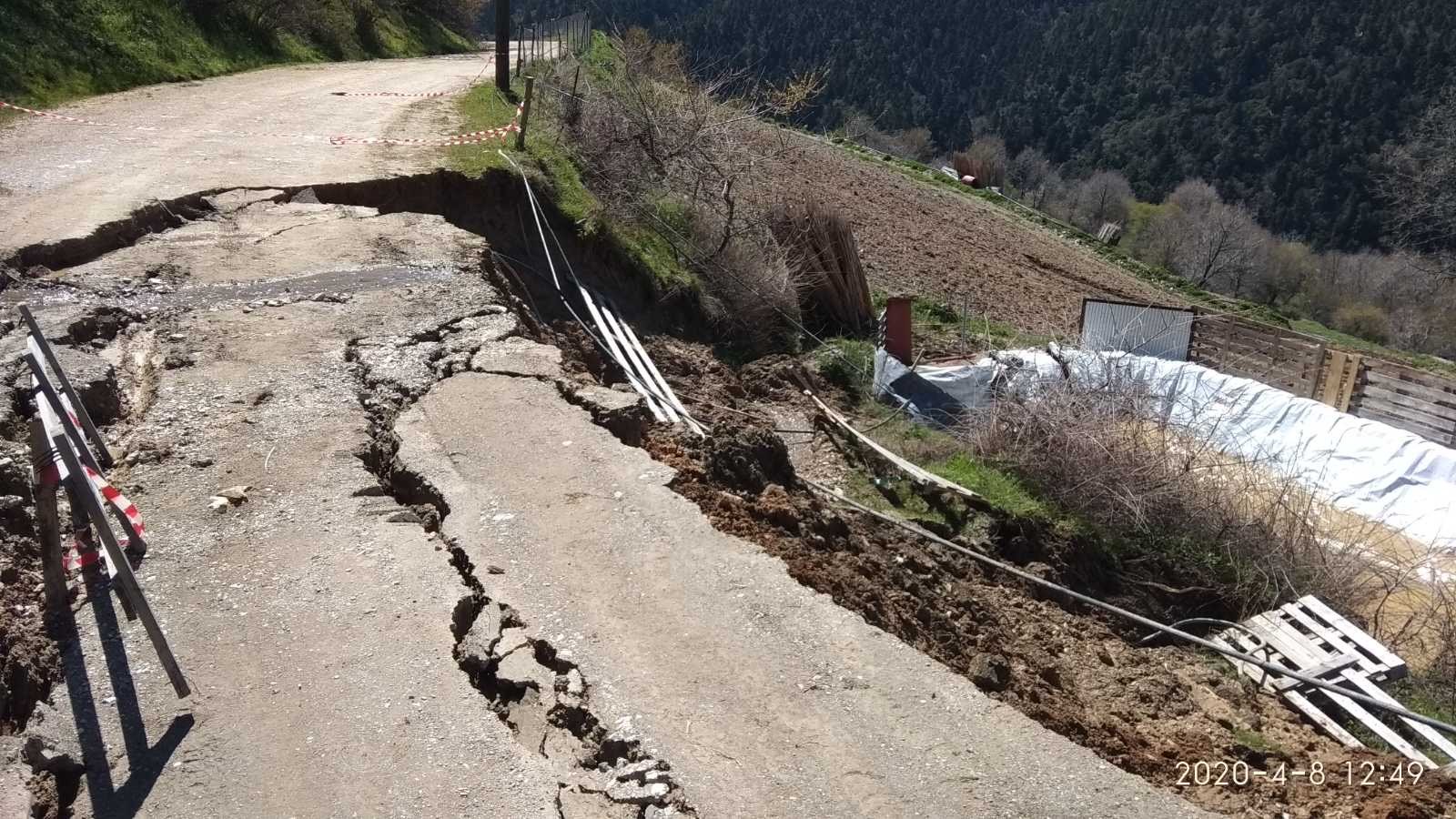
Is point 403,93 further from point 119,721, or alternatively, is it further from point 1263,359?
point 119,721

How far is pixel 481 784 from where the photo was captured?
10.8ft

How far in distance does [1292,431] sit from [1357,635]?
6.45m

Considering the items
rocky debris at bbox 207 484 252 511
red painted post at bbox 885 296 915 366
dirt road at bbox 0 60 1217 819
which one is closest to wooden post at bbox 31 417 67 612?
dirt road at bbox 0 60 1217 819

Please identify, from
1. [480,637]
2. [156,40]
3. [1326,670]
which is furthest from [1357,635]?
[156,40]

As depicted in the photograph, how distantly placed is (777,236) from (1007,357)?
12.4ft

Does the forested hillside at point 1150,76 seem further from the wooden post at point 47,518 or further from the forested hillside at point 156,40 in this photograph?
the wooden post at point 47,518

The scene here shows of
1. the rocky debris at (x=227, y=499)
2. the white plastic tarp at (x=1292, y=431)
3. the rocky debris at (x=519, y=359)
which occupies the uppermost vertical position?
the rocky debris at (x=519, y=359)

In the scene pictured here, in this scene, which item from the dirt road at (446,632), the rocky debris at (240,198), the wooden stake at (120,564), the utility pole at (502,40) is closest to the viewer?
the dirt road at (446,632)

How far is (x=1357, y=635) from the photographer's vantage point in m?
6.66

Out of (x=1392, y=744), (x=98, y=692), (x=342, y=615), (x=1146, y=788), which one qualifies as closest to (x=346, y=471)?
(x=342, y=615)

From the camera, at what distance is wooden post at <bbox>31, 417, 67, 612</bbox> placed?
3885mm

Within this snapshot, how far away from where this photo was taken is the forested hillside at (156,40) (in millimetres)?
13023

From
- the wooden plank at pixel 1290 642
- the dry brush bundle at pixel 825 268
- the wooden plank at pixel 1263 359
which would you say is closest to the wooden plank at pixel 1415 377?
the wooden plank at pixel 1263 359

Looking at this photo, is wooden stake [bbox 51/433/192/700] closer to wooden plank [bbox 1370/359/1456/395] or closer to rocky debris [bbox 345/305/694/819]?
rocky debris [bbox 345/305/694/819]
